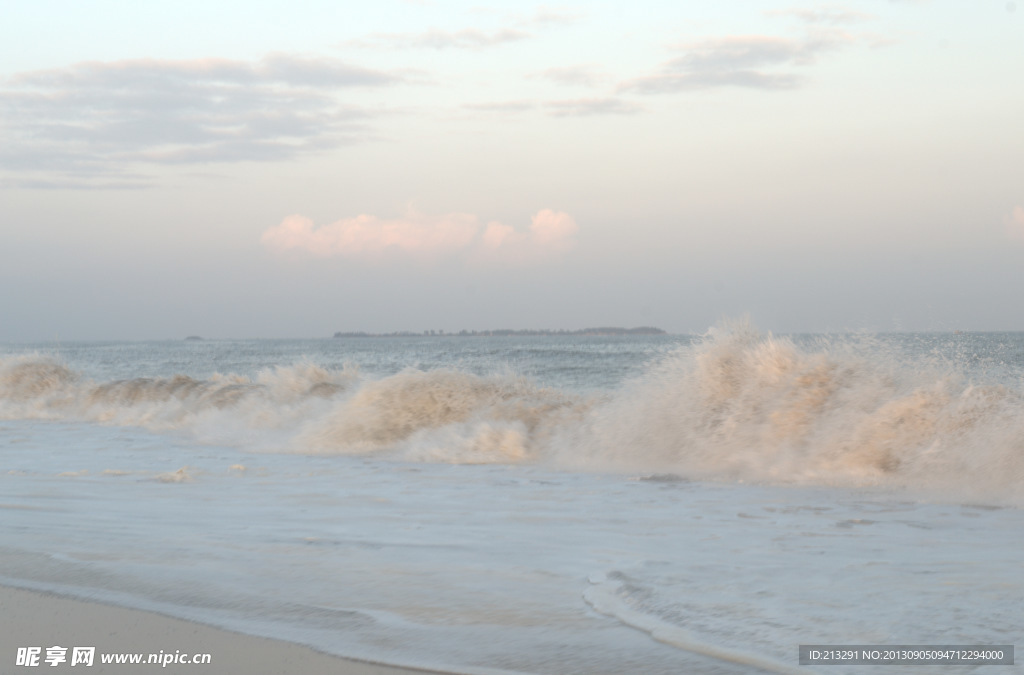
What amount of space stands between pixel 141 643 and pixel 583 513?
299cm

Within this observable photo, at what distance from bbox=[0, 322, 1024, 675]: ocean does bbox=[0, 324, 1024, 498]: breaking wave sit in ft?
0.10

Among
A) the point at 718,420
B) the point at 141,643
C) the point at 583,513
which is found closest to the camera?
the point at 141,643

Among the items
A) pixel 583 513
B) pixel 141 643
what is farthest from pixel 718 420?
pixel 141 643

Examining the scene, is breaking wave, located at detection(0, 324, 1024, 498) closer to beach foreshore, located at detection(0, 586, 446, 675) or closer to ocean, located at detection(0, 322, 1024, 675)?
ocean, located at detection(0, 322, 1024, 675)

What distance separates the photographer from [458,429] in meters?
9.43

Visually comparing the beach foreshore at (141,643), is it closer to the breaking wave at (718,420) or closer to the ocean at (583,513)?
the ocean at (583,513)

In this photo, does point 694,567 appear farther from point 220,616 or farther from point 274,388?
point 274,388

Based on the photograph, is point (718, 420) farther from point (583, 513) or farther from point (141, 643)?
point (141, 643)

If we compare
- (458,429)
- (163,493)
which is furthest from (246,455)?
(163,493)

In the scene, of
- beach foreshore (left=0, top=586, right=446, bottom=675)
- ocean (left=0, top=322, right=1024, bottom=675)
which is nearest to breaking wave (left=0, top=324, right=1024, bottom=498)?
ocean (left=0, top=322, right=1024, bottom=675)

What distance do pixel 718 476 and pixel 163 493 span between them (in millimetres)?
4309

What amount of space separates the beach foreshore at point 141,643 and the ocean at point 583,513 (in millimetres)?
99

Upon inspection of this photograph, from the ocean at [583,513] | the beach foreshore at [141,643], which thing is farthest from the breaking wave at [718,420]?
the beach foreshore at [141,643]

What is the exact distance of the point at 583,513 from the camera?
5.42m
